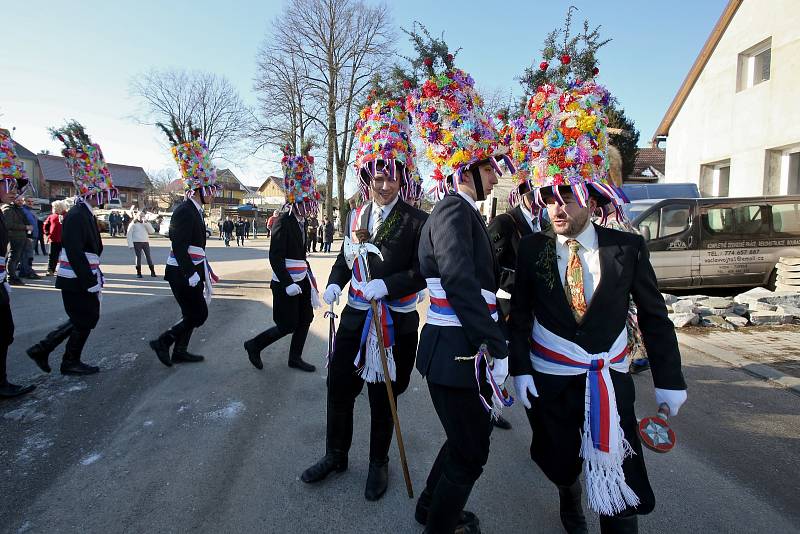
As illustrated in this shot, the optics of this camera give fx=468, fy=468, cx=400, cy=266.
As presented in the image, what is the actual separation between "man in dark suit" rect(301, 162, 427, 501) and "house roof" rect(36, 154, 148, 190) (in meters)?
52.5

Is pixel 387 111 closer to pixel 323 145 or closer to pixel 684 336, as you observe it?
pixel 684 336

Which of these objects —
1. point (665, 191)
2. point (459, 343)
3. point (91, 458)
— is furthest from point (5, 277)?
point (665, 191)

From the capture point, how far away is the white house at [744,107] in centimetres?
1157

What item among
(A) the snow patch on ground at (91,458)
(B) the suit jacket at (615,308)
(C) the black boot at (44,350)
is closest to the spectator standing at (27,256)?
(C) the black boot at (44,350)

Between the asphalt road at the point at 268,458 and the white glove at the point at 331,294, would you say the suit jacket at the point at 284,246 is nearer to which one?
the asphalt road at the point at 268,458

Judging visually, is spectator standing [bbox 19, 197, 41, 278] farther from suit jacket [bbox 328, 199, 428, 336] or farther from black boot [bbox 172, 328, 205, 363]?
suit jacket [bbox 328, 199, 428, 336]

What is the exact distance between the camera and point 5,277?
13.8ft

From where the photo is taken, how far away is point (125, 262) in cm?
1503

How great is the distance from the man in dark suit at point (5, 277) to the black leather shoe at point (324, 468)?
3.10 m

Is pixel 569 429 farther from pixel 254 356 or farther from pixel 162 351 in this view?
pixel 162 351

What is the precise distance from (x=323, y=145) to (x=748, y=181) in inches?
968

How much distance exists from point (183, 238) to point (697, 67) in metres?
16.1

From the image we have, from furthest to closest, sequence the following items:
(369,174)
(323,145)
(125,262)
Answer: (323,145)
(125,262)
(369,174)

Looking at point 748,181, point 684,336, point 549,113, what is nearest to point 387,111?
point 549,113
